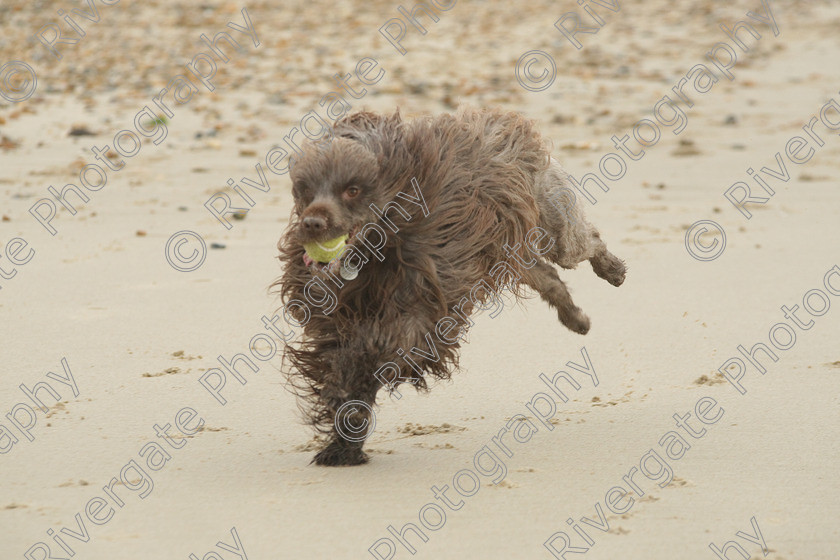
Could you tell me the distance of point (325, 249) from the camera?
4203 mm

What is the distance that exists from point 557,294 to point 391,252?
1426 millimetres

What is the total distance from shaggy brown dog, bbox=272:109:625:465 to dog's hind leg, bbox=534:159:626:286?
288 mm

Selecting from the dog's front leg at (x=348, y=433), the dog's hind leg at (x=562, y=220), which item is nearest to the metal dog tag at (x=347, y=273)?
the dog's front leg at (x=348, y=433)

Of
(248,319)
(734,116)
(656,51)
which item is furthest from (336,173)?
(656,51)

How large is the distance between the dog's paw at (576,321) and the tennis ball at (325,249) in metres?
1.90

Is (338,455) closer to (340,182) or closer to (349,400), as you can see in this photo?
(349,400)

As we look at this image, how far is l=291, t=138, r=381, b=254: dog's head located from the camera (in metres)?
4.24

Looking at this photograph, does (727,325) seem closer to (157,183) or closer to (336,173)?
(336,173)

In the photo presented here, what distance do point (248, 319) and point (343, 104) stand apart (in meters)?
5.74

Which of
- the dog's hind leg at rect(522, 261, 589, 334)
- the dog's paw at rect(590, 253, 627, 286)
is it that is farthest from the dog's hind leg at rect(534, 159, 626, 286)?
the dog's paw at rect(590, 253, 627, 286)

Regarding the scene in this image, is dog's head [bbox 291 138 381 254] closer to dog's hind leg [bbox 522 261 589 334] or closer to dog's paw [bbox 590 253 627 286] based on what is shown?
dog's hind leg [bbox 522 261 589 334]

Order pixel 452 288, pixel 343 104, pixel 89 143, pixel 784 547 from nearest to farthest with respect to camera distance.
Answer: pixel 784 547, pixel 452 288, pixel 89 143, pixel 343 104

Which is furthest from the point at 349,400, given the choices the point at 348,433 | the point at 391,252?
the point at 391,252

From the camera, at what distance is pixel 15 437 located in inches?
191
